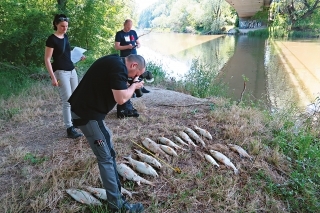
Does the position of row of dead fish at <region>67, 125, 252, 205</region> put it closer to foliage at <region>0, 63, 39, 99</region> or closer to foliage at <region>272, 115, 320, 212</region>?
foliage at <region>272, 115, 320, 212</region>

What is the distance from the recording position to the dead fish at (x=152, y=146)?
361cm

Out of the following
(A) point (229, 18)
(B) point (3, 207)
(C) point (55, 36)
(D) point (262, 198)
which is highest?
(A) point (229, 18)

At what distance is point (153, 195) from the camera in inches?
115

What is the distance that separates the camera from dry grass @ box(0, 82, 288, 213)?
2.81m

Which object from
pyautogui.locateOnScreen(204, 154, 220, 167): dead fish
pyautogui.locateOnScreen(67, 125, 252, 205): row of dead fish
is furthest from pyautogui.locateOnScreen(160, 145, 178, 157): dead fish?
pyautogui.locateOnScreen(204, 154, 220, 167): dead fish

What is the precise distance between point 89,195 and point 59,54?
6.24 ft

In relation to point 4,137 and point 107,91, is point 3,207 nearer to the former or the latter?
point 107,91

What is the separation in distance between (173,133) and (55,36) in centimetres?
215

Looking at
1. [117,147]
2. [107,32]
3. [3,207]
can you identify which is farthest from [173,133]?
[107,32]

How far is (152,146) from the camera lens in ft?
12.0

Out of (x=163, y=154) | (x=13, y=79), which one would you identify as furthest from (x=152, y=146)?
(x=13, y=79)

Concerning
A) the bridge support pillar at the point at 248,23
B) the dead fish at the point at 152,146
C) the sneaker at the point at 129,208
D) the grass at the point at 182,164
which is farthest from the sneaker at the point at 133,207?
the bridge support pillar at the point at 248,23

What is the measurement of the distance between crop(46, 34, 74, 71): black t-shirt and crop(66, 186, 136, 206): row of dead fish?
169 cm

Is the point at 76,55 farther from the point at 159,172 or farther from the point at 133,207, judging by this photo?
the point at 133,207
